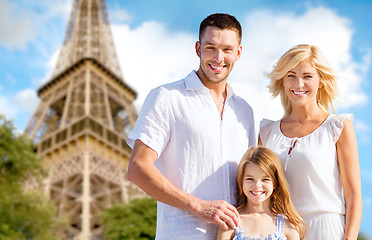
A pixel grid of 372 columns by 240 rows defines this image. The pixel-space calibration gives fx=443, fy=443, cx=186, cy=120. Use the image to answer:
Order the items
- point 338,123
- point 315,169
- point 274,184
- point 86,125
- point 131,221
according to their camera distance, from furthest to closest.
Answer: point 86,125, point 131,221, point 338,123, point 315,169, point 274,184

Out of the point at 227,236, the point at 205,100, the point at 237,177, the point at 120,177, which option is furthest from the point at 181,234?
the point at 120,177

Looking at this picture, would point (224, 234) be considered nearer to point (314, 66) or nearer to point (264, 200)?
point (264, 200)

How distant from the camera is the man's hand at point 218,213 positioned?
244 centimetres

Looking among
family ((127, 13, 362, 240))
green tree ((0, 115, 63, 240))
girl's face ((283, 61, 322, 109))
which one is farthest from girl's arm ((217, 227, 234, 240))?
green tree ((0, 115, 63, 240))

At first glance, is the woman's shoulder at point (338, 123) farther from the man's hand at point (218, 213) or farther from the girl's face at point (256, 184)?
the man's hand at point (218, 213)

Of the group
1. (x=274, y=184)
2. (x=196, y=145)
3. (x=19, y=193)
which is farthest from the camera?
(x=19, y=193)

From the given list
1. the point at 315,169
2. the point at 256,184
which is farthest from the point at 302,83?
the point at 256,184

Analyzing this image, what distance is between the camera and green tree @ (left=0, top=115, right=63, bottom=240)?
1391cm

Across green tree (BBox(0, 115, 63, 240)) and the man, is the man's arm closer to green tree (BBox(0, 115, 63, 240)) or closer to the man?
the man

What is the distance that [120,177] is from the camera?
26.8 metres

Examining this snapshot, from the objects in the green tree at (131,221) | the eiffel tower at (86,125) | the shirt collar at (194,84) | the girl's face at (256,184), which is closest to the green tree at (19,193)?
the green tree at (131,221)

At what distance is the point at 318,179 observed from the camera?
2.87 metres

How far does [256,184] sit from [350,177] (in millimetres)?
655

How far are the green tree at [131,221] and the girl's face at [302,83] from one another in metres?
17.3
